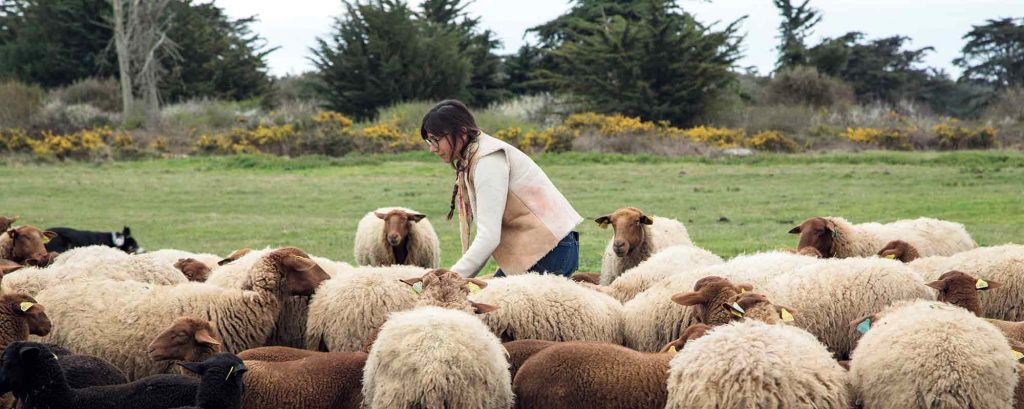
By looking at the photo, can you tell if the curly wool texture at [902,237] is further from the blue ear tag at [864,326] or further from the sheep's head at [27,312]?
the sheep's head at [27,312]

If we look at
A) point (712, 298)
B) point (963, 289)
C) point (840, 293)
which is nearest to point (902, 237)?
point (963, 289)

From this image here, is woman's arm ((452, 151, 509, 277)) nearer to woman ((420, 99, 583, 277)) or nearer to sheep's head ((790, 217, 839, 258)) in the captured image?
woman ((420, 99, 583, 277))

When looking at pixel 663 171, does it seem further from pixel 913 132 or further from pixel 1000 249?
pixel 1000 249

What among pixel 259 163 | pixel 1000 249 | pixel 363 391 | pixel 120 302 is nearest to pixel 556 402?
pixel 363 391

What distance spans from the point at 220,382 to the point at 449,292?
151 centimetres

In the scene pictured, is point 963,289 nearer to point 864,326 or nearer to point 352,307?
point 864,326

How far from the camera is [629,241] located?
10242mm

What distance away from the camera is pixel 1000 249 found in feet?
26.2

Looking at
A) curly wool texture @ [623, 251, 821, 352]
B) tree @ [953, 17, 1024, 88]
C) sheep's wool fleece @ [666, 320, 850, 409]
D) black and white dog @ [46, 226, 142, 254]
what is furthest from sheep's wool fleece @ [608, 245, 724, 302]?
tree @ [953, 17, 1024, 88]

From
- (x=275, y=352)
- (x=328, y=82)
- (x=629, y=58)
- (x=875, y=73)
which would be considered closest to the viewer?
(x=275, y=352)

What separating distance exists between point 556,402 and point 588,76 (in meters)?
29.9

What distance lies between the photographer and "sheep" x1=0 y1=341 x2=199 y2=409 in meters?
5.59

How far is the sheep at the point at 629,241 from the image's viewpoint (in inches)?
402

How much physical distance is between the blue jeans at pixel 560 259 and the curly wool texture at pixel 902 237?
3611 mm
